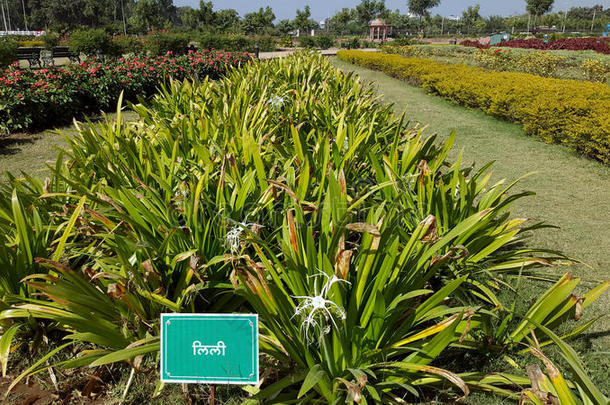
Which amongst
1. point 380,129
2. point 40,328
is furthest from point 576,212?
point 40,328

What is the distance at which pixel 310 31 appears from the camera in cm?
7175

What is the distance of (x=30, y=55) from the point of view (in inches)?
685

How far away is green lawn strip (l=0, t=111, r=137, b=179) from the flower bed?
25cm

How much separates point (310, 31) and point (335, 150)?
74.8 meters

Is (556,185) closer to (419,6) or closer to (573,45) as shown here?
(573,45)

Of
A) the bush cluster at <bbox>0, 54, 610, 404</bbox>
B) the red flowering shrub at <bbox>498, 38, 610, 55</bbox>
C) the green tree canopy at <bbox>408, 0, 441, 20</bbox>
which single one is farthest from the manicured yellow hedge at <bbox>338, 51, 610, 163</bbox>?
the green tree canopy at <bbox>408, 0, 441, 20</bbox>

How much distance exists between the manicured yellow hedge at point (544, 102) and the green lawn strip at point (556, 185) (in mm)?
208

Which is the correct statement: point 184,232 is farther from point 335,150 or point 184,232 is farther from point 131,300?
point 335,150

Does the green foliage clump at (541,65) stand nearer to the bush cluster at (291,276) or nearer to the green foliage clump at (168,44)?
the bush cluster at (291,276)

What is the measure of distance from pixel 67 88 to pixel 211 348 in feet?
25.8

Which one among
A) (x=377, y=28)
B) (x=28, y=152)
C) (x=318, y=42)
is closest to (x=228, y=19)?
(x=377, y=28)

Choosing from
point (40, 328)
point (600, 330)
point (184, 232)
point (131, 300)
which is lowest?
point (600, 330)

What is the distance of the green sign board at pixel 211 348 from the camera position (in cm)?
139

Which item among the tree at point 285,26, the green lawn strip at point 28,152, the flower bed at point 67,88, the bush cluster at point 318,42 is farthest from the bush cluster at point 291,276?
the tree at point 285,26
